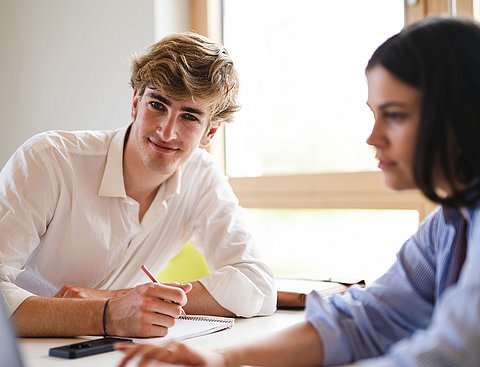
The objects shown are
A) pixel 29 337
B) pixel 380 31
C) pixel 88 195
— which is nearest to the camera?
pixel 29 337

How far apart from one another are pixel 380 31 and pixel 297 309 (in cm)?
109

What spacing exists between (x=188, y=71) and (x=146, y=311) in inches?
25.6

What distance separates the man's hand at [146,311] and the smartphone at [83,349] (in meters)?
0.08

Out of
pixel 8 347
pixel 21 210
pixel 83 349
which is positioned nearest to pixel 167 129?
pixel 21 210

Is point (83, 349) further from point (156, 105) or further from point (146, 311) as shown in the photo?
point (156, 105)

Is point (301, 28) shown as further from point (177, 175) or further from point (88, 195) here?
point (88, 195)

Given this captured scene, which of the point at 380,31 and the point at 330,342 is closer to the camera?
the point at 330,342

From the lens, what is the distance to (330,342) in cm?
121

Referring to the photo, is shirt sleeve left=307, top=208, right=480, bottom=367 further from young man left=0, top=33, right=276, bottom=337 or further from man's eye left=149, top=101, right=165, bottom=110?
man's eye left=149, top=101, right=165, bottom=110

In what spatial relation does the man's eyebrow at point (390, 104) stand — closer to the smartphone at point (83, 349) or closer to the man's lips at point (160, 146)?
the smartphone at point (83, 349)

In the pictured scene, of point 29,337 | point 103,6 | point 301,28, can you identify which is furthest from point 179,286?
point 103,6

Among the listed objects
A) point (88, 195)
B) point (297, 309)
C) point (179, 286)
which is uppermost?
point (88, 195)

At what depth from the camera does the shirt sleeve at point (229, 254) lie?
176 centimetres

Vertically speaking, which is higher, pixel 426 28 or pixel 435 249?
pixel 426 28
